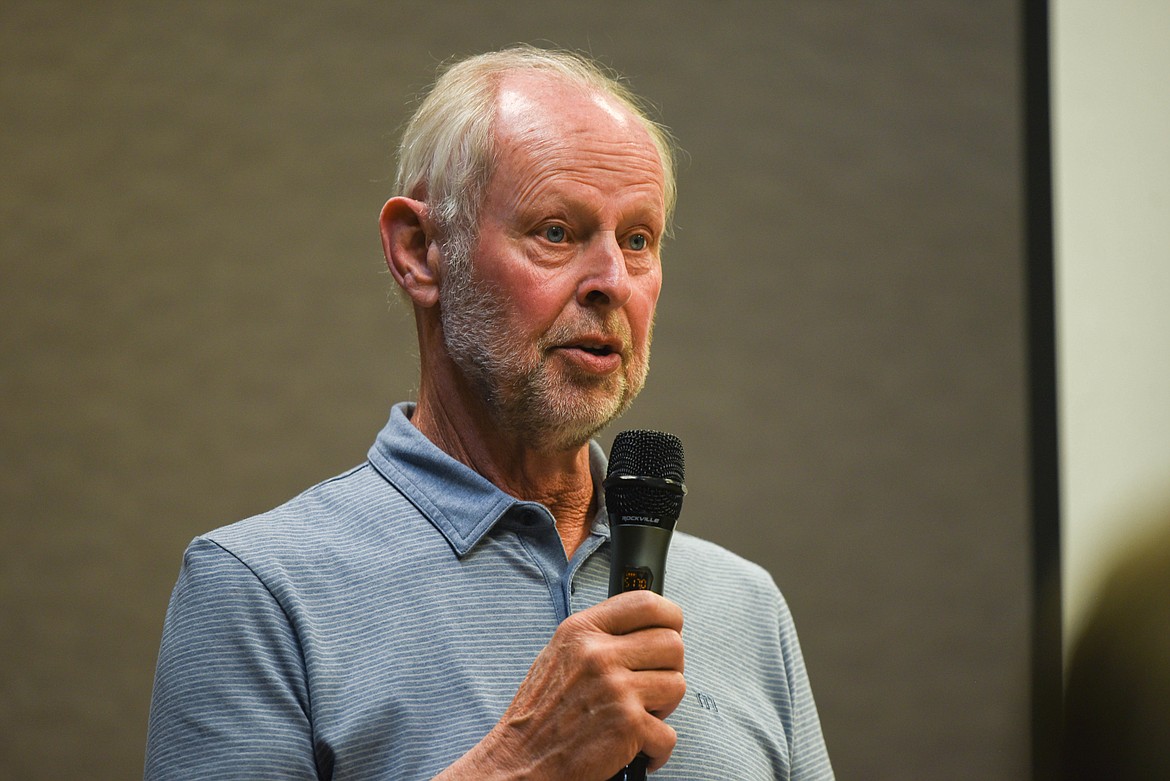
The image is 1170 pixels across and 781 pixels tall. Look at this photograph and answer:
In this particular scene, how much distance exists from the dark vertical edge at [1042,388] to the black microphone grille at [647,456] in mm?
1696

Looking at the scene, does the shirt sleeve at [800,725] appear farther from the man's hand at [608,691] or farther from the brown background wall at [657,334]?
the brown background wall at [657,334]

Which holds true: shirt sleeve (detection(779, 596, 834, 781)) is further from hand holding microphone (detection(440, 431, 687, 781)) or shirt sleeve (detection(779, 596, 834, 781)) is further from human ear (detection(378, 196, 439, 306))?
human ear (detection(378, 196, 439, 306))

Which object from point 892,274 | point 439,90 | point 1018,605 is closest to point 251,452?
point 439,90

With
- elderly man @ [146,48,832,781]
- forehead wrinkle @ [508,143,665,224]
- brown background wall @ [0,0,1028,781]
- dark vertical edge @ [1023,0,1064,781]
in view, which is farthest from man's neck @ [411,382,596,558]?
dark vertical edge @ [1023,0,1064,781]

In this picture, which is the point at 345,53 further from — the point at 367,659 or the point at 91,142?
the point at 367,659

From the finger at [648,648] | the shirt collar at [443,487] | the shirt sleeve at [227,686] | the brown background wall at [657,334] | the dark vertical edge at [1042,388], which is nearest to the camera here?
the finger at [648,648]

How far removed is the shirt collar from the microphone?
253 mm

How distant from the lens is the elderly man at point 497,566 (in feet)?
3.80

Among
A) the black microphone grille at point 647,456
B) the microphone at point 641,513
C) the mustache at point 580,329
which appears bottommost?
the microphone at point 641,513

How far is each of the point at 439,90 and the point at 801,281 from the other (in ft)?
4.10

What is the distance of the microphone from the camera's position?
112cm

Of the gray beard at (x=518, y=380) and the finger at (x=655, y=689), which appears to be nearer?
the finger at (x=655, y=689)

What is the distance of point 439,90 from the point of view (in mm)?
1603

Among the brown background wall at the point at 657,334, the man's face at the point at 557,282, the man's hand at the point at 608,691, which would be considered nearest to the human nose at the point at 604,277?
the man's face at the point at 557,282
